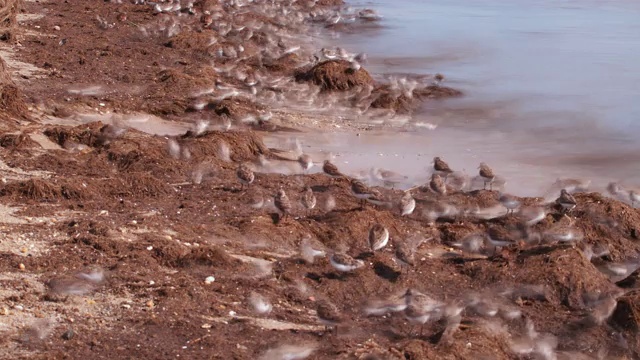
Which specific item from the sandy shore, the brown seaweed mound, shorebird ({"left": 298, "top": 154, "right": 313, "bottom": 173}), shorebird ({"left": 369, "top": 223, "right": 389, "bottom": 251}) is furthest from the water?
shorebird ({"left": 369, "top": 223, "right": 389, "bottom": 251})

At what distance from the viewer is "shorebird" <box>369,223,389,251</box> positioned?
8.40 m

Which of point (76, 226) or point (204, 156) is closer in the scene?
point (76, 226)

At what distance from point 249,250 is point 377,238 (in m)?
1.17

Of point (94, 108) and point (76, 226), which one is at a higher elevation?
point (76, 226)

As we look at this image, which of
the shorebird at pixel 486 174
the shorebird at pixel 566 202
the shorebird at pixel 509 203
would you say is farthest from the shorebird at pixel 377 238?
the shorebird at pixel 486 174

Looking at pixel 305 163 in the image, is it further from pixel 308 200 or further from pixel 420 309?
pixel 420 309

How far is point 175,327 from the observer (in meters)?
6.66

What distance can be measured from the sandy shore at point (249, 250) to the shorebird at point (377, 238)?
98mm

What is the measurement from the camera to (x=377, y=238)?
8.40m

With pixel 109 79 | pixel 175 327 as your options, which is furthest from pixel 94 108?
pixel 175 327

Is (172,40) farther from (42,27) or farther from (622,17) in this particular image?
(622,17)

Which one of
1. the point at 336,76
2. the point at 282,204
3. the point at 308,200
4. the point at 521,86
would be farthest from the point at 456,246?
the point at 521,86

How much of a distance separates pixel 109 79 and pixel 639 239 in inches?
369

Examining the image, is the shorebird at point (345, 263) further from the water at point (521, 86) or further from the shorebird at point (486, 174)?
the water at point (521, 86)
